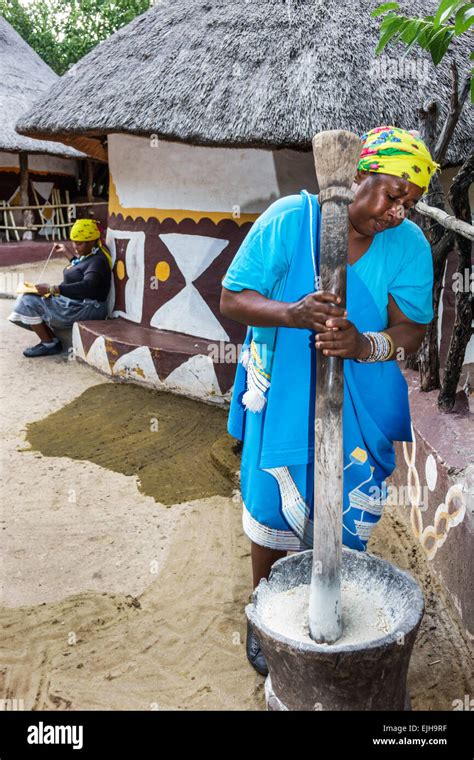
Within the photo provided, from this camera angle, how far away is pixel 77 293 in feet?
19.4

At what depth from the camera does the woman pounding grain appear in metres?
1.79

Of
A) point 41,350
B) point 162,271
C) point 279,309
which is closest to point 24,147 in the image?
point 41,350

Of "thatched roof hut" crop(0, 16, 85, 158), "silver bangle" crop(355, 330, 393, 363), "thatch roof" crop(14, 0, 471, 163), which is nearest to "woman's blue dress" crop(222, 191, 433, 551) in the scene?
"silver bangle" crop(355, 330, 393, 363)

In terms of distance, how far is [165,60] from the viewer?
207 inches

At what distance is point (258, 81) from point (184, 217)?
1189mm

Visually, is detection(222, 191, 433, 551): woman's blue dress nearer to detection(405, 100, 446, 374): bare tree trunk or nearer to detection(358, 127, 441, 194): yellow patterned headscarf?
detection(358, 127, 441, 194): yellow patterned headscarf

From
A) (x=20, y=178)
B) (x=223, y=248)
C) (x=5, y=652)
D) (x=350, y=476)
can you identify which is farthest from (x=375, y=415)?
(x=20, y=178)

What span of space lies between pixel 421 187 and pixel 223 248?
343 cm

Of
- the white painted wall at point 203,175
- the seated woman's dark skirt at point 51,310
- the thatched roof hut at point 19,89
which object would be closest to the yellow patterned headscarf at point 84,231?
the white painted wall at point 203,175

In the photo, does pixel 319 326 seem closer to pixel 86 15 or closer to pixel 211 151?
pixel 211 151

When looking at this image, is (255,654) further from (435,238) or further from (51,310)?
(51,310)

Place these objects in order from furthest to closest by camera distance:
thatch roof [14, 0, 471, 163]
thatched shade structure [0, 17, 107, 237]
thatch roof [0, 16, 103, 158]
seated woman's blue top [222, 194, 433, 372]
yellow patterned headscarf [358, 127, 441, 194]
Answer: thatched shade structure [0, 17, 107, 237], thatch roof [0, 16, 103, 158], thatch roof [14, 0, 471, 163], seated woman's blue top [222, 194, 433, 372], yellow patterned headscarf [358, 127, 441, 194]

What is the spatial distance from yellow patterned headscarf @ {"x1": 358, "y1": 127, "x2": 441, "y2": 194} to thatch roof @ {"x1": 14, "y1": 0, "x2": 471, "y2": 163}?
2665mm

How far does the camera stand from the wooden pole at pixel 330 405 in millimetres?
1640
